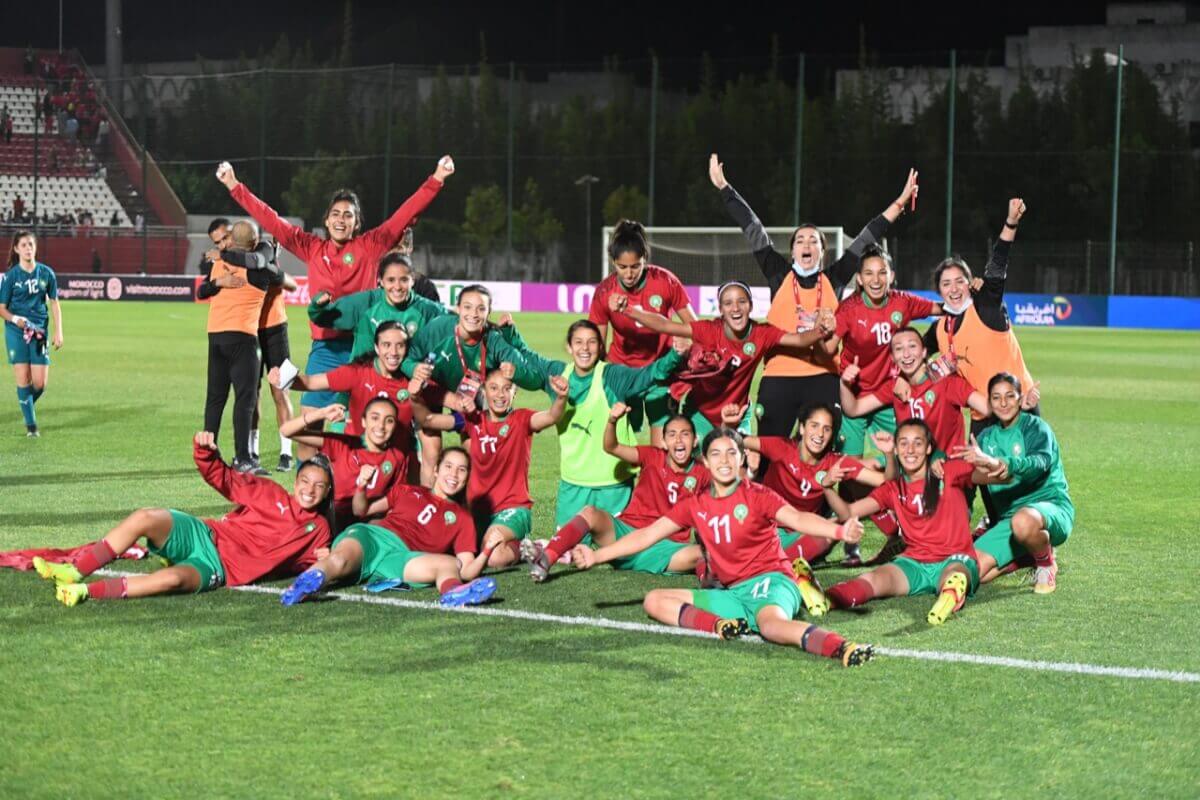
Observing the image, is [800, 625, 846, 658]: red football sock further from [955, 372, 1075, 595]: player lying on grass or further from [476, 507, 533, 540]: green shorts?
[476, 507, 533, 540]: green shorts

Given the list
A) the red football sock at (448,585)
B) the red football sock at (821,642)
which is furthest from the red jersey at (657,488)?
the red football sock at (821,642)

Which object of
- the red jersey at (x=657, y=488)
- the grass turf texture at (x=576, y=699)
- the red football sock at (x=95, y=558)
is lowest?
the grass turf texture at (x=576, y=699)

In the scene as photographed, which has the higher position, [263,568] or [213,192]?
[213,192]

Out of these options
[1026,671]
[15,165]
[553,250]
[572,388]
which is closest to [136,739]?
[1026,671]

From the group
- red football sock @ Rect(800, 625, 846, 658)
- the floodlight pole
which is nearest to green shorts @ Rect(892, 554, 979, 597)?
red football sock @ Rect(800, 625, 846, 658)

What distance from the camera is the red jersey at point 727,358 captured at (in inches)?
332

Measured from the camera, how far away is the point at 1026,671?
586cm

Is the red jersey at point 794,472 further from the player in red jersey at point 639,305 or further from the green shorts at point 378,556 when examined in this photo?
the green shorts at point 378,556

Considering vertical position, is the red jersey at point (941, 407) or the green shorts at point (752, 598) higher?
the red jersey at point (941, 407)

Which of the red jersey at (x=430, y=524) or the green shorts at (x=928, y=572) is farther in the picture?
the red jersey at (x=430, y=524)

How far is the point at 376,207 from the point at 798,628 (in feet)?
140

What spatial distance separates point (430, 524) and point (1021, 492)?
3.10m

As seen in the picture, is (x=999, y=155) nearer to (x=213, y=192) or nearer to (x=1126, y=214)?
(x=1126, y=214)

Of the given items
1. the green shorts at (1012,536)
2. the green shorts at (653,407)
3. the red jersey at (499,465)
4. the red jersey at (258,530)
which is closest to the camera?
the red jersey at (258,530)
